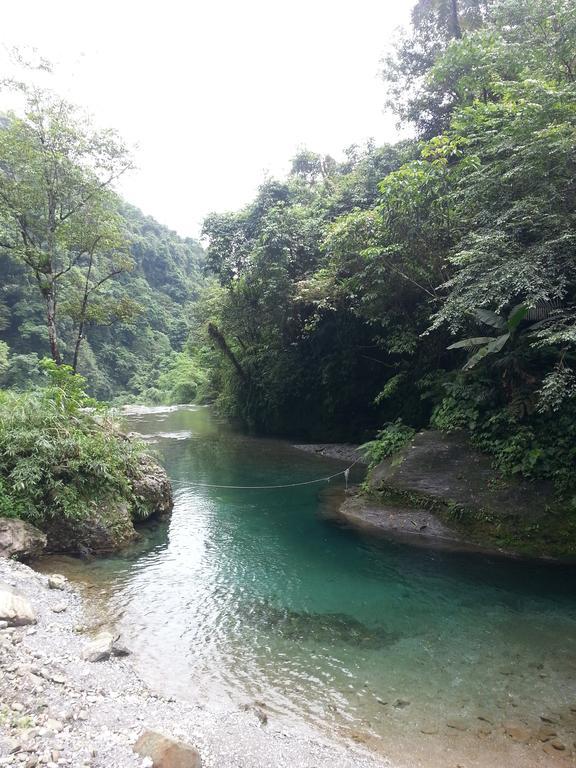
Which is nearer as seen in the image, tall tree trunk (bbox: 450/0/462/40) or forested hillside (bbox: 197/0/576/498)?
forested hillside (bbox: 197/0/576/498)

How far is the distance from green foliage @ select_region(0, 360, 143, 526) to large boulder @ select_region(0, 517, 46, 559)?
20 centimetres

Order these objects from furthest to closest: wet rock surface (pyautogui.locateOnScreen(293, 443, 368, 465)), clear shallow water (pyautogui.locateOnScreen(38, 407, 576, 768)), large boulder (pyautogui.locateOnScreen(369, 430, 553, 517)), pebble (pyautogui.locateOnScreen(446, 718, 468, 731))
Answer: wet rock surface (pyautogui.locateOnScreen(293, 443, 368, 465))
large boulder (pyautogui.locateOnScreen(369, 430, 553, 517))
clear shallow water (pyautogui.locateOnScreen(38, 407, 576, 768))
pebble (pyautogui.locateOnScreen(446, 718, 468, 731))

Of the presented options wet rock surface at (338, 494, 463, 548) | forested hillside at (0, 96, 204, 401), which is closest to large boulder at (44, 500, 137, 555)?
wet rock surface at (338, 494, 463, 548)

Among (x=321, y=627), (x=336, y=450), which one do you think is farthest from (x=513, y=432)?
(x=336, y=450)

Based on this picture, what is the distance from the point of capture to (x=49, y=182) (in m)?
15.0

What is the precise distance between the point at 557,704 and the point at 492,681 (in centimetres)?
65

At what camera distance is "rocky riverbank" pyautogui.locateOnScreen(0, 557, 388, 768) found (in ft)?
11.5

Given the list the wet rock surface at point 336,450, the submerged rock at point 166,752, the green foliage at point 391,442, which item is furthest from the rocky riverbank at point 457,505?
the submerged rock at point 166,752

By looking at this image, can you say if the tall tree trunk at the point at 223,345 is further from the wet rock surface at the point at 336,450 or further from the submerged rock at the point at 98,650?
the submerged rock at the point at 98,650

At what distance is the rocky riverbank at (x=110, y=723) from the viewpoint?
11.5 feet

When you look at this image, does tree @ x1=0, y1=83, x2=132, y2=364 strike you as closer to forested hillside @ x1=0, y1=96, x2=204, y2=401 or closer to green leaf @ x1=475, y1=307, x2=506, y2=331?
forested hillside @ x1=0, y1=96, x2=204, y2=401

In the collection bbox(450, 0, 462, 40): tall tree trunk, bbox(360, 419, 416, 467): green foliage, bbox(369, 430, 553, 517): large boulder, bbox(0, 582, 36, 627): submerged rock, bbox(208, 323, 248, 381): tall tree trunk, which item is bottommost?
bbox(0, 582, 36, 627): submerged rock

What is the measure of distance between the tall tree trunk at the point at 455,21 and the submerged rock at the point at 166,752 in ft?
76.6

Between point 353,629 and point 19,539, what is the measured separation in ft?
18.6
